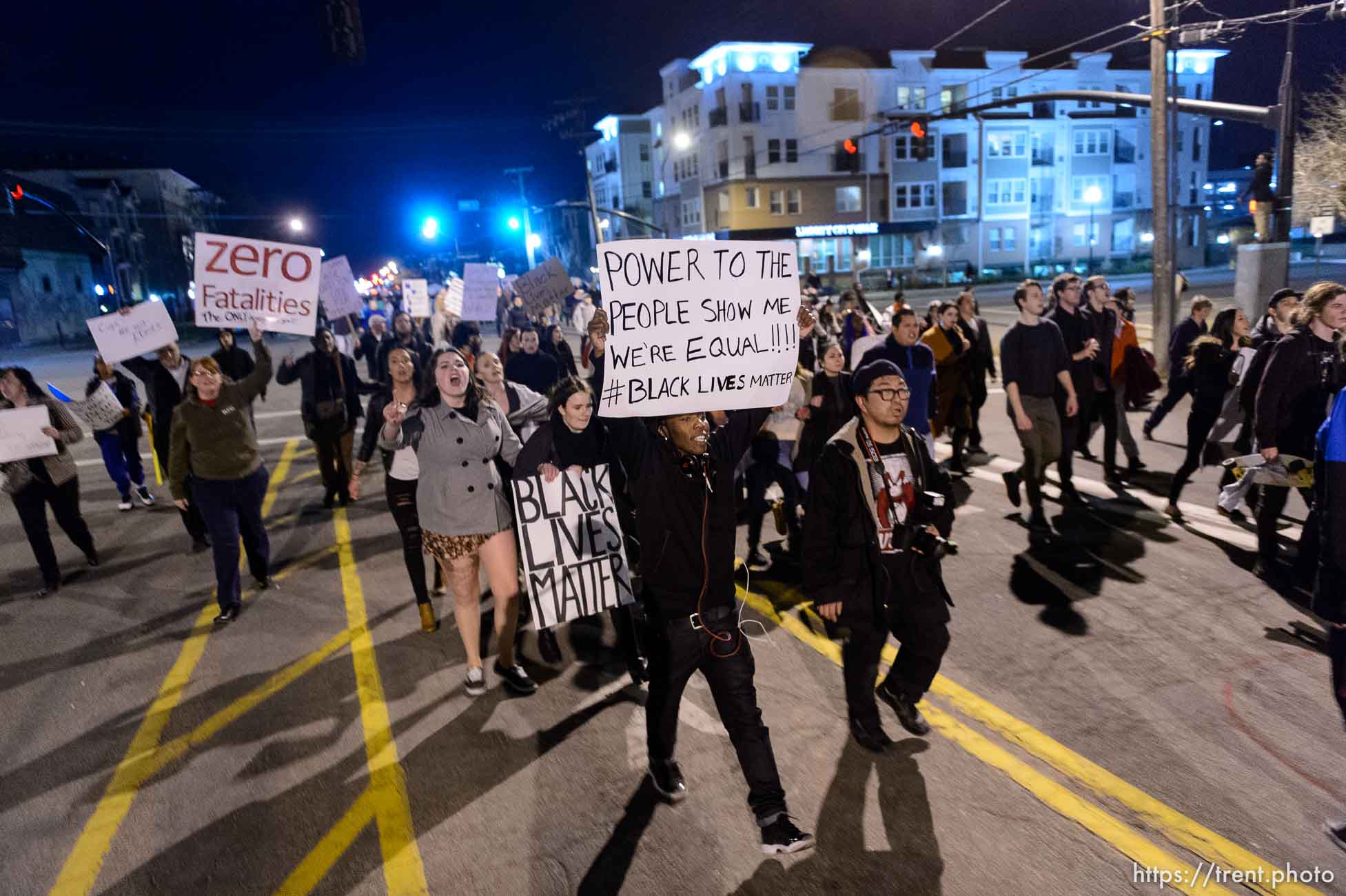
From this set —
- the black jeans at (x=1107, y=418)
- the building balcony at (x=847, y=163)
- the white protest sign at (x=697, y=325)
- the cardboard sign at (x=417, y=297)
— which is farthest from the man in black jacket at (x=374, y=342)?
the building balcony at (x=847, y=163)

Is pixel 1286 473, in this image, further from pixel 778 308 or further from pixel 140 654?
pixel 140 654

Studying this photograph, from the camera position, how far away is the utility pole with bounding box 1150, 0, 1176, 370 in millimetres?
14445

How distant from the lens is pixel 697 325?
379 cm

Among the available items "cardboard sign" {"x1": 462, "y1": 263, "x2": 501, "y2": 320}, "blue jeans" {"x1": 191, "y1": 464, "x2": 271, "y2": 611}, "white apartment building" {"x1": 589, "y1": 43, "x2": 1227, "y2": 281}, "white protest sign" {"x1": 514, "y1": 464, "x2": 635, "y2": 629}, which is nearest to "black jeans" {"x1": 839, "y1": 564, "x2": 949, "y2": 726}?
"white protest sign" {"x1": 514, "y1": 464, "x2": 635, "y2": 629}

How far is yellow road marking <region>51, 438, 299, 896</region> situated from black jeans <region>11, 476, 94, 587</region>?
2.01 meters

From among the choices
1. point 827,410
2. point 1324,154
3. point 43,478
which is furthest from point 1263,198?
point 1324,154

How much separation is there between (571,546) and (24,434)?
5480mm

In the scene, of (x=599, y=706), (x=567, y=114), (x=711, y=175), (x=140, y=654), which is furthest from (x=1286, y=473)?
(x=711, y=175)

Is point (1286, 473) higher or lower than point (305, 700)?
higher

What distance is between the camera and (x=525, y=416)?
19.5 ft

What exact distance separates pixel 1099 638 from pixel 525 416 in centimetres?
399

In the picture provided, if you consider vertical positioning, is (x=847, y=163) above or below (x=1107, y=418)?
above

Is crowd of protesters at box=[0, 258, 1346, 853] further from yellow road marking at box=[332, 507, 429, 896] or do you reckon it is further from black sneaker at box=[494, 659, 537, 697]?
yellow road marking at box=[332, 507, 429, 896]

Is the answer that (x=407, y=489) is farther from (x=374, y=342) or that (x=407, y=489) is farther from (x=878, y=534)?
(x=374, y=342)
